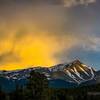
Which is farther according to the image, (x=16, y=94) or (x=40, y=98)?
(x=16, y=94)

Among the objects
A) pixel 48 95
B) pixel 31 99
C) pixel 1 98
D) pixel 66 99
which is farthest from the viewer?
pixel 66 99

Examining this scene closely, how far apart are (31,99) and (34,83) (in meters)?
5.02

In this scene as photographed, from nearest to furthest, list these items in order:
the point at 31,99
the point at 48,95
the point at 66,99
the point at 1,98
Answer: the point at 31,99
the point at 48,95
the point at 1,98
the point at 66,99

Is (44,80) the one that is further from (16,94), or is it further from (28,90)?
(16,94)

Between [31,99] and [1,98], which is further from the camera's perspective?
[1,98]

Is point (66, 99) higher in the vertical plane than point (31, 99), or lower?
higher

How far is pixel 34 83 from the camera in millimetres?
111000

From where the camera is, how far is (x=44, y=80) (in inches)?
4488

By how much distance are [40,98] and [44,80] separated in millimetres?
6622

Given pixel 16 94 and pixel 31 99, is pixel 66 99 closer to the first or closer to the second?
pixel 16 94

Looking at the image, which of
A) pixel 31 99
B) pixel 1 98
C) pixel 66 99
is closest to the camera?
pixel 31 99

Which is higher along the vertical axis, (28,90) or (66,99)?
(66,99)

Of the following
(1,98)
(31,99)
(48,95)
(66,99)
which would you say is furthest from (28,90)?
(66,99)

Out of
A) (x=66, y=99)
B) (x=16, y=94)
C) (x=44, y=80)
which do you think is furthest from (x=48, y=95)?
(x=66, y=99)
